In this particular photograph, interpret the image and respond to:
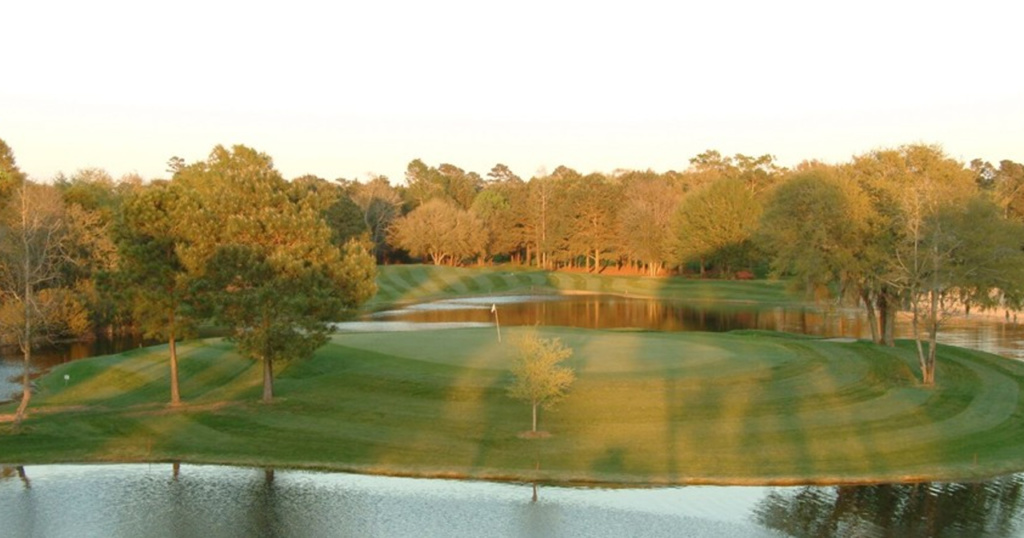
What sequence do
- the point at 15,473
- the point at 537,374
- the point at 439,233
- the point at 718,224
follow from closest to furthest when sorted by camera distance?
the point at 15,473
the point at 537,374
the point at 718,224
the point at 439,233

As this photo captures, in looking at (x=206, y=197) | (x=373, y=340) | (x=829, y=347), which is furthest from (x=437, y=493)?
(x=829, y=347)

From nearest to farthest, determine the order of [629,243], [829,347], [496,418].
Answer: [496,418], [829,347], [629,243]

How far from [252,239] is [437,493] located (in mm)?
15812

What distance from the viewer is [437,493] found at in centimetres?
2969

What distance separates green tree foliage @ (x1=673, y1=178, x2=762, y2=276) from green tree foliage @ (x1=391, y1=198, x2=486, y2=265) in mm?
37668

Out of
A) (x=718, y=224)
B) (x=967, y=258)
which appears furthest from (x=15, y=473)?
(x=718, y=224)

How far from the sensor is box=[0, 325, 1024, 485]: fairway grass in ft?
107

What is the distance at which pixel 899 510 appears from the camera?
92.3ft

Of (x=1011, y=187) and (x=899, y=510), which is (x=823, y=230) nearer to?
(x=899, y=510)

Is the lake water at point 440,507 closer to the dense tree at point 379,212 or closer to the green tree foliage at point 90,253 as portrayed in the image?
the green tree foliage at point 90,253

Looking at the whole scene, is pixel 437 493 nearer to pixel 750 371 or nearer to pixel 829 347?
pixel 750 371

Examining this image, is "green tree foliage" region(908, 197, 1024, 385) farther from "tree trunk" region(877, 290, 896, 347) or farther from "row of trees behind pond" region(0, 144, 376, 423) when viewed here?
"row of trees behind pond" region(0, 144, 376, 423)

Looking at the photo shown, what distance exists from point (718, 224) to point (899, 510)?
328 feet

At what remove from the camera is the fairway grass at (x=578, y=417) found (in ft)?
107
